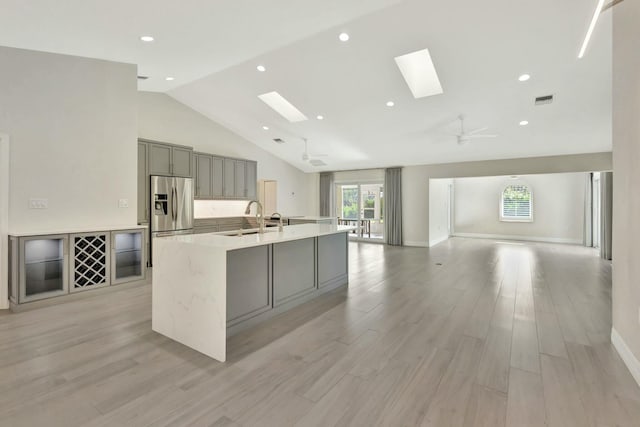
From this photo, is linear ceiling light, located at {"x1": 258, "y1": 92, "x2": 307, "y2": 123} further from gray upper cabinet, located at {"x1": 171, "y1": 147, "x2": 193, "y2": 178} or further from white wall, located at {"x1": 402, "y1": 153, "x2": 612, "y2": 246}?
white wall, located at {"x1": 402, "y1": 153, "x2": 612, "y2": 246}

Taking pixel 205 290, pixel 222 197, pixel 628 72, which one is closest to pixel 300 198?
pixel 222 197

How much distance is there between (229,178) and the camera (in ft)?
24.3

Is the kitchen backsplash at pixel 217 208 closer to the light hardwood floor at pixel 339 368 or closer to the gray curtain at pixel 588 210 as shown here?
the light hardwood floor at pixel 339 368

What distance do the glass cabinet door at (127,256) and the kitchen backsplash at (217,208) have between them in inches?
106

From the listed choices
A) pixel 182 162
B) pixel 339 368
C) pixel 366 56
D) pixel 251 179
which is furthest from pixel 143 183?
pixel 339 368

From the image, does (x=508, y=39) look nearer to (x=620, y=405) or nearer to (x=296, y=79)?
(x=296, y=79)

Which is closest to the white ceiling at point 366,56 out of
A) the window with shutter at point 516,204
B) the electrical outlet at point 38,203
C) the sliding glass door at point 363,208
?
the electrical outlet at point 38,203

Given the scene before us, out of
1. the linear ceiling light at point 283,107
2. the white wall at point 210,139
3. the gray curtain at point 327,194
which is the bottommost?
the gray curtain at point 327,194

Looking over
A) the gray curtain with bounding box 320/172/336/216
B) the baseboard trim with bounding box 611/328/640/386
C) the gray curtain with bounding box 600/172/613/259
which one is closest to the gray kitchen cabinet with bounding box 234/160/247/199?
the gray curtain with bounding box 320/172/336/216

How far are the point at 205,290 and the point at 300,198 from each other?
320 inches

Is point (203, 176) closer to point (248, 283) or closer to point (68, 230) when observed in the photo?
point (68, 230)

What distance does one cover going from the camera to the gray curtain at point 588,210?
851 centimetres

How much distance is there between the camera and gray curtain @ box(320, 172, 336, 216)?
10.2 metres

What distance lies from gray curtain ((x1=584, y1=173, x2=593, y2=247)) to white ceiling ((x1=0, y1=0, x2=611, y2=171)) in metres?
2.71
